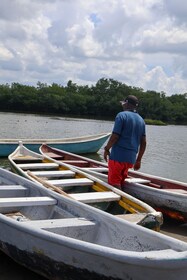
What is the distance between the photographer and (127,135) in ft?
24.4

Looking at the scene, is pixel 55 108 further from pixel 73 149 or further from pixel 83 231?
pixel 83 231

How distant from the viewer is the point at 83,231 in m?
5.36

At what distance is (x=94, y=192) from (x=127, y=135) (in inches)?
50.5

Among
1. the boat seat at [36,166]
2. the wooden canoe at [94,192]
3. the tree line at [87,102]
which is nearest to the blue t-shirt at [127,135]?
the wooden canoe at [94,192]

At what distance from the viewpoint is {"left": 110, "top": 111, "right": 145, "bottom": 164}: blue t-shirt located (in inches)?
290

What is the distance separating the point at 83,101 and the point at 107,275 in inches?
3943

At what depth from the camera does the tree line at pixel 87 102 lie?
97.5 metres

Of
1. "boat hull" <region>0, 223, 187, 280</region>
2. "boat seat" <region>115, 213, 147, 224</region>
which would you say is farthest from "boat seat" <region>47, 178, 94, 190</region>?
"boat hull" <region>0, 223, 187, 280</region>

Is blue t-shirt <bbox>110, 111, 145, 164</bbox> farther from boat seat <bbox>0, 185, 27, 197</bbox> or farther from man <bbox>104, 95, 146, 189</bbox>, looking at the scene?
boat seat <bbox>0, 185, 27, 197</bbox>

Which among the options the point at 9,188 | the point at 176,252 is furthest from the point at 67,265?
the point at 9,188

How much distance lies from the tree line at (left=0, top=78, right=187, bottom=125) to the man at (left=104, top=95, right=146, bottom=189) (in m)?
88.6

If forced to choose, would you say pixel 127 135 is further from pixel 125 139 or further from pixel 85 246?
pixel 85 246

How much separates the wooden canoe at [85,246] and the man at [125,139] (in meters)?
1.66

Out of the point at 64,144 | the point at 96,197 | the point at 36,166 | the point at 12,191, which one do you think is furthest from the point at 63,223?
the point at 64,144
